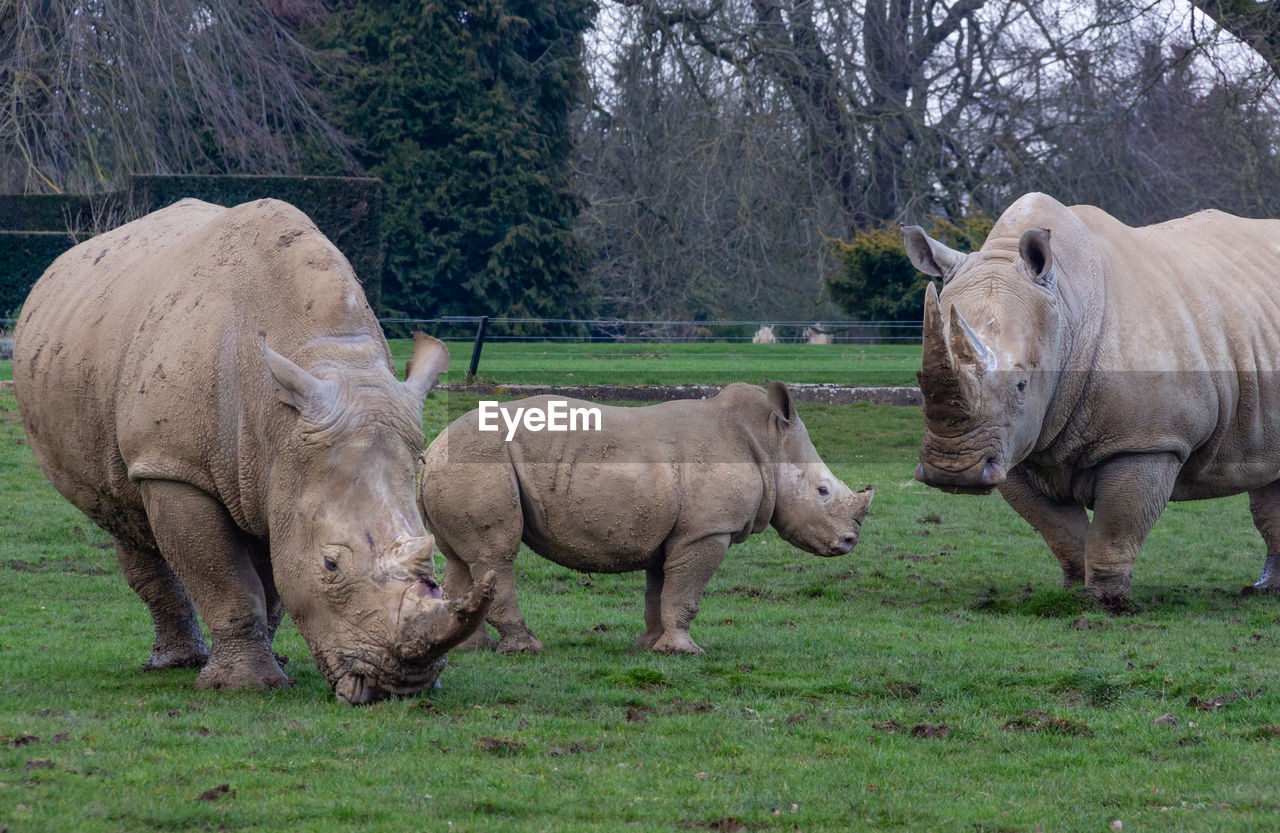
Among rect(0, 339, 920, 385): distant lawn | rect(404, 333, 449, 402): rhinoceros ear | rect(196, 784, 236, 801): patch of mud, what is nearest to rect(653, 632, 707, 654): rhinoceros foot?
rect(404, 333, 449, 402): rhinoceros ear

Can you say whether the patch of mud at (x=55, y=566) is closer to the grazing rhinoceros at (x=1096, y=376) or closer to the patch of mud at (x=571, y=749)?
the grazing rhinoceros at (x=1096, y=376)

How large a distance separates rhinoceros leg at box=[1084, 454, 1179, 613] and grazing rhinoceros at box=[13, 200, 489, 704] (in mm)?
4731

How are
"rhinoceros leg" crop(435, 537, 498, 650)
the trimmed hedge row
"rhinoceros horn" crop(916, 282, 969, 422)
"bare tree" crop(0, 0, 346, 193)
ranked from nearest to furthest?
"rhinoceros horn" crop(916, 282, 969, 422) → "rhinoceros leg" crop(435, 537, 498, 650) → the trimmed hedge row → "bare tree" crop(0, 0, 346, 193)

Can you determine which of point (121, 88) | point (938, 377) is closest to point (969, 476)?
point (938, 377)

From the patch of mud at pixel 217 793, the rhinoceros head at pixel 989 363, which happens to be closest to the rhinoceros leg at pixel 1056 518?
the rhinoceros head at pixel 989 363

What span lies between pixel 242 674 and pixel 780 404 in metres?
3.65

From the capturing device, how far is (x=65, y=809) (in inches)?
204

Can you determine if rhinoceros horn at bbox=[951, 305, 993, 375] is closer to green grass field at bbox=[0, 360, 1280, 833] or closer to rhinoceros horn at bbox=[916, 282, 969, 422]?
rhinoceros horn at bbox=[916, 282, 969, 422]

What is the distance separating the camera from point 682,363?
2481 cm

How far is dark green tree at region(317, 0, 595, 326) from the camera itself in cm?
3291

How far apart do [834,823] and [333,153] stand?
2818 centimetres

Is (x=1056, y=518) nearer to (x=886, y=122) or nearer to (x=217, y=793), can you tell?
(x=217, y=793)

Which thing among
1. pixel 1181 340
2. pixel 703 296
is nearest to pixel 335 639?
pixel 1181 340

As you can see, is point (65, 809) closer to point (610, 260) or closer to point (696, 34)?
point (696, 34)
